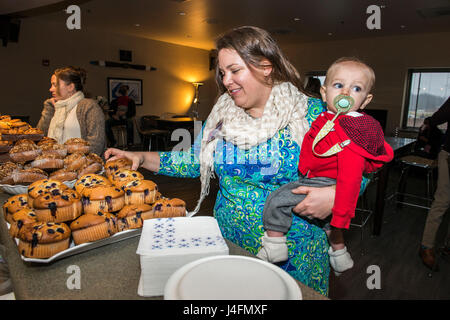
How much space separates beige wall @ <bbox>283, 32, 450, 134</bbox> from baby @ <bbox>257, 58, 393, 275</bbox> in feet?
27.3

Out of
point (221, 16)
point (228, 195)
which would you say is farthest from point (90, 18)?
point (228, 195)

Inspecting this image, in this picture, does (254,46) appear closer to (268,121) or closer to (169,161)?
(268,121)

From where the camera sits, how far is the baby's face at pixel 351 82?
3.71 feet

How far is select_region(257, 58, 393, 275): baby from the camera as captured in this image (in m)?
1.11

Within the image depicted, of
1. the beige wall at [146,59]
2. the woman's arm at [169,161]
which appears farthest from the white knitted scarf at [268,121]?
the beige wall at [146,59]

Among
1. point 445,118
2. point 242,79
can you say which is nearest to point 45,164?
point 242,79

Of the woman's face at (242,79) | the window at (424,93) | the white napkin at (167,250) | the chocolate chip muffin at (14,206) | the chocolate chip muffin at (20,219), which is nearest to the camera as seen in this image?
the white napkin at (167,250)

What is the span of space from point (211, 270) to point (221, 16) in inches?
300

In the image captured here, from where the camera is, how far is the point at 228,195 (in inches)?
56.9

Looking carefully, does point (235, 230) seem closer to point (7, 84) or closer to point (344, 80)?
point (344, 80)

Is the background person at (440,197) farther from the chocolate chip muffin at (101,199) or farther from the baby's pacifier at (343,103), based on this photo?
the chocolate chip muffin at (101,199)

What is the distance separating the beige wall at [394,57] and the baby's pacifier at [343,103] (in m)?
8.38

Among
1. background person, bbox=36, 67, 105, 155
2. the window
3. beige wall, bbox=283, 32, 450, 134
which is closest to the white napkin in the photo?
background person, bbox=36, 67, 105, 155
